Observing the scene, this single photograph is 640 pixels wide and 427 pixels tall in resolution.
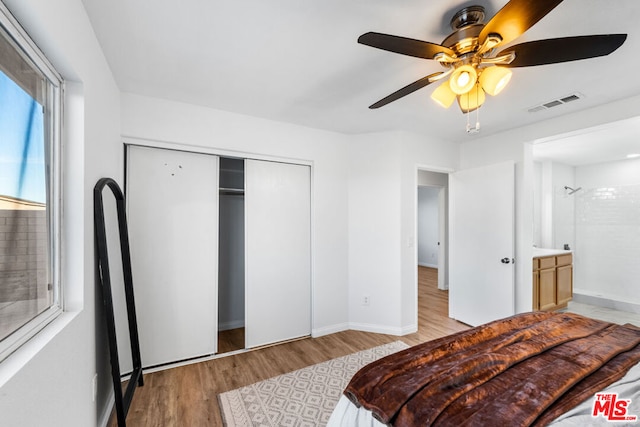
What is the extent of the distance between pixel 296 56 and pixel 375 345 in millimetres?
2813

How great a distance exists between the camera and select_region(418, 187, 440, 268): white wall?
784 cm

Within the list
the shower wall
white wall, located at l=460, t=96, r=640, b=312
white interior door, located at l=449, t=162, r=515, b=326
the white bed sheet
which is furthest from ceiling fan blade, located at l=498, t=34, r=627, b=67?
the shower wall

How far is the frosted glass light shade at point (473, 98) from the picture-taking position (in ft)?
5.59

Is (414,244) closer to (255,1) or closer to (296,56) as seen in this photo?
(296,56)

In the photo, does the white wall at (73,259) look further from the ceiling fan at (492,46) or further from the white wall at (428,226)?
the white wall at (428,226)

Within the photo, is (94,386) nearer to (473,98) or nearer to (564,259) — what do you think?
(473,98)

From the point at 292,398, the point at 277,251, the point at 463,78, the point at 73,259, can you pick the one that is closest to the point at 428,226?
the point at 277,251

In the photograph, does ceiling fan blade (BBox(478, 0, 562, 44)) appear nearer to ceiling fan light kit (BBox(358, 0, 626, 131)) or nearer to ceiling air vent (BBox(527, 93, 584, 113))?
ceiling fan light kit (BBox(358, 0, 626, 131))

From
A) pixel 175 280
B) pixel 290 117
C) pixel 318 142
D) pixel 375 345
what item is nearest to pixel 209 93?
pixel 290 117

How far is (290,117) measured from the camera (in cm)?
294

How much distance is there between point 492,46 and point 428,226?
23.7 ft

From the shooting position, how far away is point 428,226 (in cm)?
806

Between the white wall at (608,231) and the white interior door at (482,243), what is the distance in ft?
8.09

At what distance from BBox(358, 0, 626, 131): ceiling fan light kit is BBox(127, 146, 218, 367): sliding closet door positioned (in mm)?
2076
